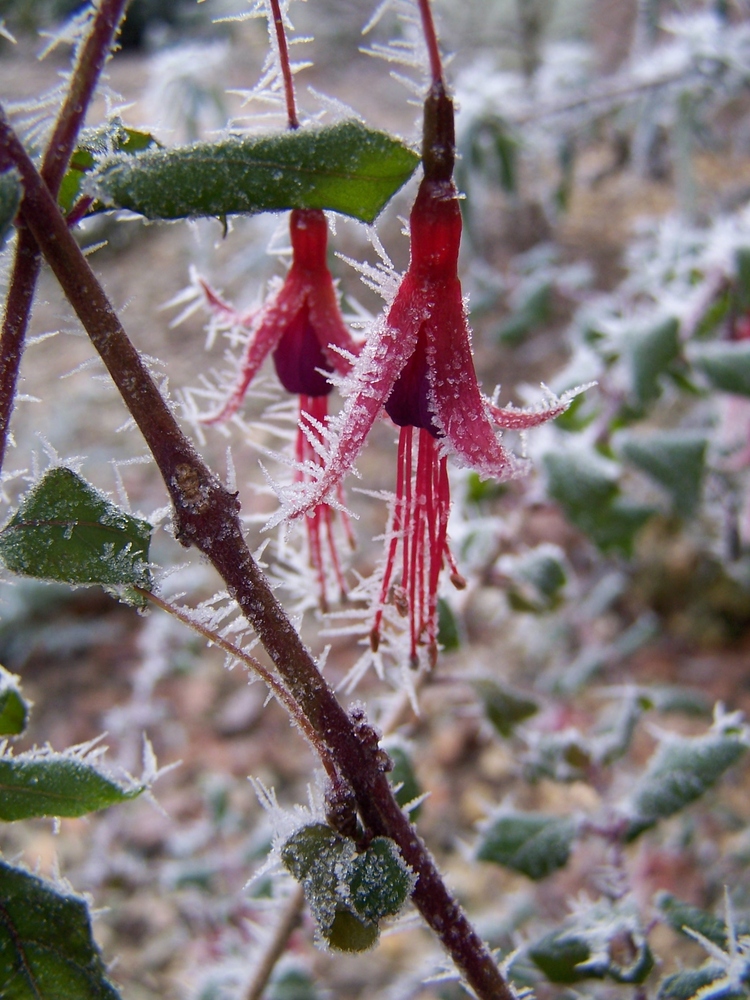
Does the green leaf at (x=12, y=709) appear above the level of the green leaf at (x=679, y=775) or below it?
above

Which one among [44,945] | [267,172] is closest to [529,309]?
[267,172]

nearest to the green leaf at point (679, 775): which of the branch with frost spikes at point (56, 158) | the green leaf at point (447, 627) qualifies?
the green leaf at point (447, 627)

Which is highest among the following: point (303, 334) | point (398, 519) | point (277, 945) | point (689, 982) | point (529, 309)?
point (529, 309)

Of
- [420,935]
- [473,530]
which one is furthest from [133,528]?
[420,935]

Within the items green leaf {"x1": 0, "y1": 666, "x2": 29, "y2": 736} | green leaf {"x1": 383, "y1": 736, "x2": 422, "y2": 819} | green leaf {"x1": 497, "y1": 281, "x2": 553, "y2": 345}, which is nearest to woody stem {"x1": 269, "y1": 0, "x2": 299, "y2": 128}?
green leaf {"x1": 0, "y1": 666, "x2": 29, "y2": 736}

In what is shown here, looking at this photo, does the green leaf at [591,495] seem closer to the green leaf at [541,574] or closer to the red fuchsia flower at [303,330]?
the green leaf at [541,574]

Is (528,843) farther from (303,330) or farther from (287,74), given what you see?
(287,74)
